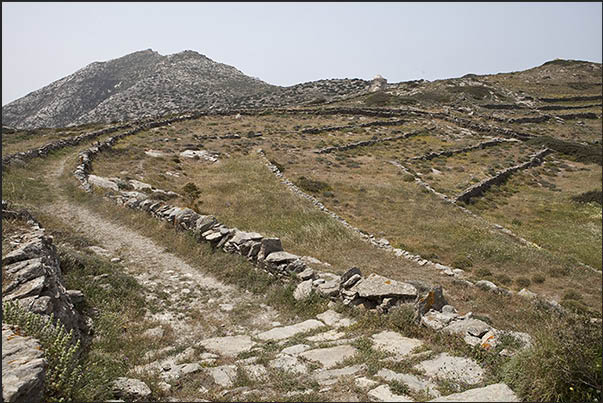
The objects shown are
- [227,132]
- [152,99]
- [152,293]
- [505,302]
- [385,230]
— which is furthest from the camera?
[152,99]

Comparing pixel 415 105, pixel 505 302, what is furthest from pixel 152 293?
pixel 415 105

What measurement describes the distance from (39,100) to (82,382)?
135 metres

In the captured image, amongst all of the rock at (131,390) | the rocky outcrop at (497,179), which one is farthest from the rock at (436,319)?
the rocky outcrop at (497,179)

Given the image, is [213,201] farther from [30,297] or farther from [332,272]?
[30,297]

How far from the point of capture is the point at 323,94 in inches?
3890

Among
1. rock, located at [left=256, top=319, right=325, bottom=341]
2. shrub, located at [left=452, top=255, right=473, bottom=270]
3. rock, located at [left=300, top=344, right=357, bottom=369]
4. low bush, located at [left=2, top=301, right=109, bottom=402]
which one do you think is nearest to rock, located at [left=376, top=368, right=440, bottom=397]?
rock, located at [left=300, top=344, right=357, bottom=369]

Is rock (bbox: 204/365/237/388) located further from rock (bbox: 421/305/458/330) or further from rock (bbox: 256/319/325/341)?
rock (bbox: 421/305/458/330)

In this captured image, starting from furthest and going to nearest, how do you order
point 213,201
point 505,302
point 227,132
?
point 227,132 < point 213,201 < point 505,302

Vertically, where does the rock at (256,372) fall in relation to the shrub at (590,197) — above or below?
below

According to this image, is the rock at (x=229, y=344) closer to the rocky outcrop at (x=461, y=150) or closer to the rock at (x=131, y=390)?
the rock at (x=131, y=390)

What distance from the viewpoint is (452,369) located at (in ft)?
20.2

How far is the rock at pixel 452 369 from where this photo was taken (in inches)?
229

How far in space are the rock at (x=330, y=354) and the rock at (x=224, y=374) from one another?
147 cm

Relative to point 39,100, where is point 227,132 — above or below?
below
